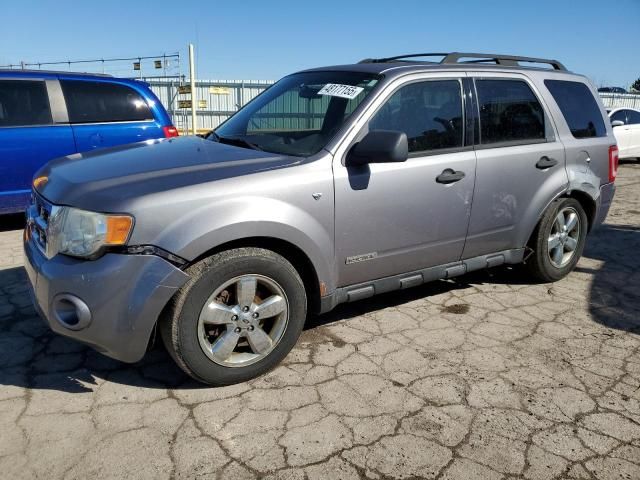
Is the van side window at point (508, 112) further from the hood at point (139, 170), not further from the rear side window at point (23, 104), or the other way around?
the rear side window at point (23, 104)

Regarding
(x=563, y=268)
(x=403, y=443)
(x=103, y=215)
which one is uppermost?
(x=103, y=215)

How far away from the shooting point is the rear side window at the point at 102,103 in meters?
5.96

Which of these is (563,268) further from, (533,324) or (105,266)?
(105,266)

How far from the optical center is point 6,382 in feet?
9.50

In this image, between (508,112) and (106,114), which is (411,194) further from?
(106,114)

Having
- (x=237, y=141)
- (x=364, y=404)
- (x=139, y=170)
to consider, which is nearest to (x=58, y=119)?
(x=237, y=141)

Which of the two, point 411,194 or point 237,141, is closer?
point 411,194

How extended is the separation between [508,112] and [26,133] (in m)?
4.91


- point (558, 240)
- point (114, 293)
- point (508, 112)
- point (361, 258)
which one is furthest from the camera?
point (558, 240)

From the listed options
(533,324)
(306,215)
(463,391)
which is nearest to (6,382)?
(306,215)

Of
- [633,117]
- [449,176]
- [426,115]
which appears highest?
[633,117]

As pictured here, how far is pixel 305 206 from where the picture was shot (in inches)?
115

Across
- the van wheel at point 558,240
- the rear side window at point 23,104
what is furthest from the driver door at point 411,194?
the rear side window at point 23,104

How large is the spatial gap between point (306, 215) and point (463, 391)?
4.29ft
